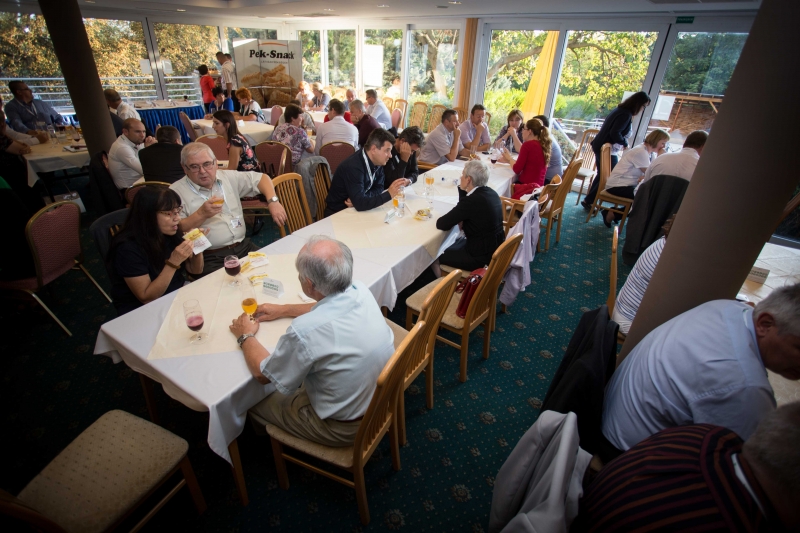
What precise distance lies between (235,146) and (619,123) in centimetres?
518

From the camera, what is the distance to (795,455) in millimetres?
851

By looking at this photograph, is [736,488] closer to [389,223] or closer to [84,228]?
[389,223]

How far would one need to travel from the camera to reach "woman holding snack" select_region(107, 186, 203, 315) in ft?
6.51

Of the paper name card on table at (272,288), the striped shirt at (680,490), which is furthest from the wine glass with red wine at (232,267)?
the striped shirt at (680,490)

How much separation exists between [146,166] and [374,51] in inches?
317

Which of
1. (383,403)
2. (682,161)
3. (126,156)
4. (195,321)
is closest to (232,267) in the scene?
(195,321)

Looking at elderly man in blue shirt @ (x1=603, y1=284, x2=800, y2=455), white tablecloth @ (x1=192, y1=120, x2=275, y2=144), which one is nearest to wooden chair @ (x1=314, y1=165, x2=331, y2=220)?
white tablecloth @ (x1=192, y1=120, x2=275, y2=144)

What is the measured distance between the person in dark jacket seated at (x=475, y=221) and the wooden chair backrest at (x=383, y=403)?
4.91 feet

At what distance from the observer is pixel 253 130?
653 centimetres

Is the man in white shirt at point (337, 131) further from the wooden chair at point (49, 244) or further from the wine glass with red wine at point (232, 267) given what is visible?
the wine glass with red wine at point (232, 267)

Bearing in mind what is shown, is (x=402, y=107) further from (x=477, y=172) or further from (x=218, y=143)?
(x=477, y=172)

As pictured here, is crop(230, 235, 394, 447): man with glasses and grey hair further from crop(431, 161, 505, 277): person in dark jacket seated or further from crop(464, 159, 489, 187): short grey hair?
crop(464, 159, 489, 187): short grey hair

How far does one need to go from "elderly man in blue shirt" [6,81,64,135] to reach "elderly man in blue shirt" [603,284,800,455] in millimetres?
7957

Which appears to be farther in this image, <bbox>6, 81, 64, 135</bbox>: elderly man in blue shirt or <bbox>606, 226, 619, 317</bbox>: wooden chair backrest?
<bbox>6, 81, 64, 135</bbox>: elderly man in blue shirt
